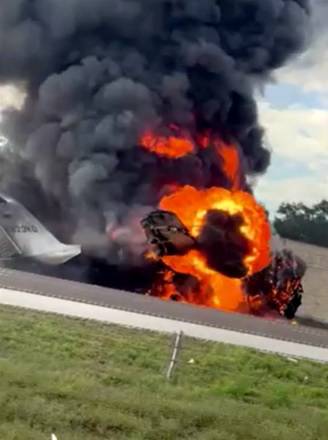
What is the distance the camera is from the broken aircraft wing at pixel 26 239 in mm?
28562

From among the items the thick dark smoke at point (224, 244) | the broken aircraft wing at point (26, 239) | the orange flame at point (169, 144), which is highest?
the orange flame at point (169, 144)

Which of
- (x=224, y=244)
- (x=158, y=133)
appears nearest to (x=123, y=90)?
(x=158, y=133)

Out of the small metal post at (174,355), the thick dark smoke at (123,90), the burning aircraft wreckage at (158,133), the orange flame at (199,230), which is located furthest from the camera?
the thick dark smoke at (123,90)

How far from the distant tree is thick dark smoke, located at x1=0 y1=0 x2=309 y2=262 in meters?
11.5

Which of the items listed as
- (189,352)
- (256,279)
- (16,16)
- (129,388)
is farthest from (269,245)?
(129,388)

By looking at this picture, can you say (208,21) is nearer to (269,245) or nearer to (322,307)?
(269,245)

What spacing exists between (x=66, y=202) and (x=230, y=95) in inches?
310

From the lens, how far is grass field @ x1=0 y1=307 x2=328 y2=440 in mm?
9414

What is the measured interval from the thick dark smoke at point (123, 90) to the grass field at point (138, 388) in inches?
491

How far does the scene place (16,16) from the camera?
30.2 meters

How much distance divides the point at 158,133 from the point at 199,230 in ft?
13.8

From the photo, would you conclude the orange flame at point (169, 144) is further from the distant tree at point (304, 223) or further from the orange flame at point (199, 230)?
the distant tree at point (304, 223)

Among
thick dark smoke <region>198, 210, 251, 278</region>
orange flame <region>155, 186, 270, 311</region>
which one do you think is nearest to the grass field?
orange flame <region>155, 186, 270, 311</region>

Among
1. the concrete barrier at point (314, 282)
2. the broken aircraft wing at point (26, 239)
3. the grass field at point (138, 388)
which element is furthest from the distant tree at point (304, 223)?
the grass field at point (138, 388)
